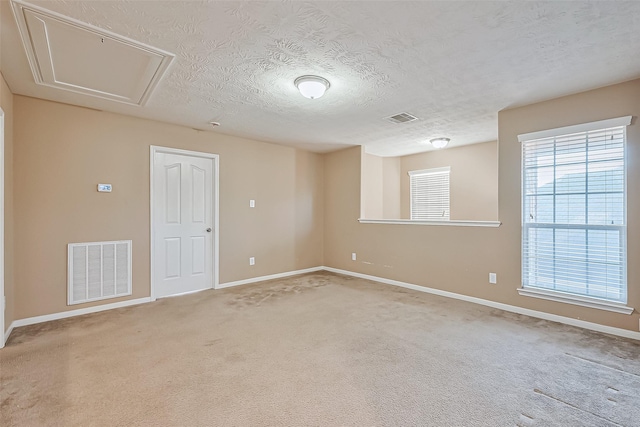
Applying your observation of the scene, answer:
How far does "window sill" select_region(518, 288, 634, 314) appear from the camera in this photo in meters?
2.89

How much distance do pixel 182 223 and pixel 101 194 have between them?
1043mm

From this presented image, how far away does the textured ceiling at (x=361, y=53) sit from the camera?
1886mm

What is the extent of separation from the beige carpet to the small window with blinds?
10.0 ft

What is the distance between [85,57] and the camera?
7.95 feet

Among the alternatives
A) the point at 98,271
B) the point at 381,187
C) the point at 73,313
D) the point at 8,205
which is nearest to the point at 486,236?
the point at 381,187

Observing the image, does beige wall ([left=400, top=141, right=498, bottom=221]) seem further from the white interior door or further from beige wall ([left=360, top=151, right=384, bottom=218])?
the white interior door

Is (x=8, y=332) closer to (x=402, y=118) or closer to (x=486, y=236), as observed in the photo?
(x=402, y=118)

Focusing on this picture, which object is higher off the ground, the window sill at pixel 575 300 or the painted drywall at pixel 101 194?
the painted drywall at pixel 101 194

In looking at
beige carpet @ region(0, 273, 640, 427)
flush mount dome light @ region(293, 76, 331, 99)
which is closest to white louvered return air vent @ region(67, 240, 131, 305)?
beige carpet @ region(0, 273, 640, 427)

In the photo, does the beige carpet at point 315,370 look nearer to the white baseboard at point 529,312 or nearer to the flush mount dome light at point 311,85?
the white baseboard at point 529,312

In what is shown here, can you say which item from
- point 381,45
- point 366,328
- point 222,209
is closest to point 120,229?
point 222,209

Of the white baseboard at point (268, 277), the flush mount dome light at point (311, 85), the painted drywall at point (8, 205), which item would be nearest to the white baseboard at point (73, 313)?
the painted drywall at point (8, 205)

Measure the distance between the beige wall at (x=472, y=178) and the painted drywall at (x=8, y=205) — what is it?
250 inches

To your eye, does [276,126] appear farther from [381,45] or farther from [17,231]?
[17,231]
